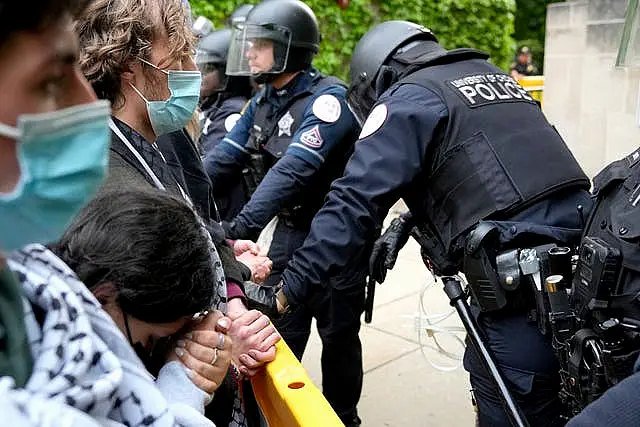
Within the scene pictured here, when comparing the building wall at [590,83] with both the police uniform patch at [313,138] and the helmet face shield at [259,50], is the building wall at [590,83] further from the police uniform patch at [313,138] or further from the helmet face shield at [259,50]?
the police uniform patch at [313,138]

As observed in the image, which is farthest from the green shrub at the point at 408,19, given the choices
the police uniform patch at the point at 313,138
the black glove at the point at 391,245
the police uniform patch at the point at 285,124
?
the black glove at the point at 391,245

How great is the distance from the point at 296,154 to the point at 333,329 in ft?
2.81

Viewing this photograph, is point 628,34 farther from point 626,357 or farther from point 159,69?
point 159,69

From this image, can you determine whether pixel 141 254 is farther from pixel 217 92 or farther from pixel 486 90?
pixel 217 92

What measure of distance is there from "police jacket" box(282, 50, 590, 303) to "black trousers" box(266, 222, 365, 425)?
91 centimetres

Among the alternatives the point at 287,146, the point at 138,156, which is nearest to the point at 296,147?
the point at 287,146

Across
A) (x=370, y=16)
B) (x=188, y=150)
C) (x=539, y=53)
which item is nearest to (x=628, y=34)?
(x=188, y=150)

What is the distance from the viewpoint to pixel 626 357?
68.3 inches

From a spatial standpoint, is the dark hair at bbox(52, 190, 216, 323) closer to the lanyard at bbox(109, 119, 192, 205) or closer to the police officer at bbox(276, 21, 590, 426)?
the lanyard at bbox(109, 119, 192, 205)

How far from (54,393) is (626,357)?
1441 millimetres

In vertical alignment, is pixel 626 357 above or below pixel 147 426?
below

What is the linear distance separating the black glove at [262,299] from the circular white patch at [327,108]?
47.4 inches

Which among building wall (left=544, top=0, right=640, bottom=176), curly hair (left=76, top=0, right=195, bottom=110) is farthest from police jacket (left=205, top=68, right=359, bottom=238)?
building wall (left=544, top=0, right=640, bottom=176)

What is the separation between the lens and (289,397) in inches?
59.5
